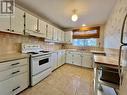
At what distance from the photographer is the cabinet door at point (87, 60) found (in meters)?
4.24

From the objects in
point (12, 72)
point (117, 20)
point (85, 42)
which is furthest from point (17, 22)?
point (85, 42)

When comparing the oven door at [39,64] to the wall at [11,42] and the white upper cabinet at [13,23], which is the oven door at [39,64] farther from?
the white upper cabinet at [13,23]

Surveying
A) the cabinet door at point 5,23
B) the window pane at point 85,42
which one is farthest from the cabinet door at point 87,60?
the cabinet door at point 5,23

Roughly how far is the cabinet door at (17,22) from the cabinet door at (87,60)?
3.18 metres

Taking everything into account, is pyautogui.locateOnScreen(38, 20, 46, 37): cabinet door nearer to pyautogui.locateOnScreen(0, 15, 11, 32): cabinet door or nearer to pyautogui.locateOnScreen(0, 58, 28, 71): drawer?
pyautogui.locateOnScreen(0, 15, 11, 32): cabinet door

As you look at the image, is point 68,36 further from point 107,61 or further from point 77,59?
point 107,61

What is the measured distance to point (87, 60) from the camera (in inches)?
171

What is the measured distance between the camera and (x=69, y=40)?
17.5 ft

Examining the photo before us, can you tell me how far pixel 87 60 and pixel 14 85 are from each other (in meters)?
3.39

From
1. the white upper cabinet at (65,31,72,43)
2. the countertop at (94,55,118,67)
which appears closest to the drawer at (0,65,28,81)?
the countertop at (94,55,118,67)

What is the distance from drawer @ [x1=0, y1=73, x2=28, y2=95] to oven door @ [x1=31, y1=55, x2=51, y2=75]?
28 cm

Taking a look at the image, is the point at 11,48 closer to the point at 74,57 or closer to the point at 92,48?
the point at 74,57

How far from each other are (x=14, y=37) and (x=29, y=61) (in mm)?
833

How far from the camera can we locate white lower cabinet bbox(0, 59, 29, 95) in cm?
161
